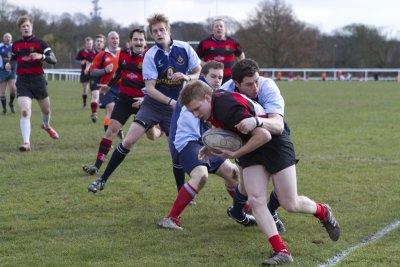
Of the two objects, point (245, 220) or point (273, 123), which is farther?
point (245, 220)

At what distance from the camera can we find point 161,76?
24.4ft

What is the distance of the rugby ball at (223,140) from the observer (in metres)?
4.85

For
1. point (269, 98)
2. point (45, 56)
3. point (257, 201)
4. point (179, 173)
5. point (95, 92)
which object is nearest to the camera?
point (257, 201)

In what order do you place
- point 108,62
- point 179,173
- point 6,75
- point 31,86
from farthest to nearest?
point 6,75
point 108,62
point 31,86
point 179,173

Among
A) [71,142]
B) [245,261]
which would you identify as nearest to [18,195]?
[245,261]

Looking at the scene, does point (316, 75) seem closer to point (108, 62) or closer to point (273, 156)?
point (108, 62)

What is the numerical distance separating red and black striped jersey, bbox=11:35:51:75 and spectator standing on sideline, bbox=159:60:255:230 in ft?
18.0

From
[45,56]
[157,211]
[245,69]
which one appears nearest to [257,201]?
[245,69]

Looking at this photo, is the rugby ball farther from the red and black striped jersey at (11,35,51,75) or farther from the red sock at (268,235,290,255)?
the red and black striped jersey at (11,35,51,75)

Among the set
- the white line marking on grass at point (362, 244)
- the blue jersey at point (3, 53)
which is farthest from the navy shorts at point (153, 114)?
the blue jersey at point (3, 53)

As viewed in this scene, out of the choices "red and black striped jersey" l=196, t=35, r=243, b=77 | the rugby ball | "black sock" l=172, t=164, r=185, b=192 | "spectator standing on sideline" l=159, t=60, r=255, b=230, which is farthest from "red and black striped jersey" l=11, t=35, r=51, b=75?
the rugby ball

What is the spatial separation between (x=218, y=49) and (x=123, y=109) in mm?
4395

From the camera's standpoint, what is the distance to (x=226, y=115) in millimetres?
Result: 4754

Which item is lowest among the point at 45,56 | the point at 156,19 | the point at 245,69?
the point at 245,69
